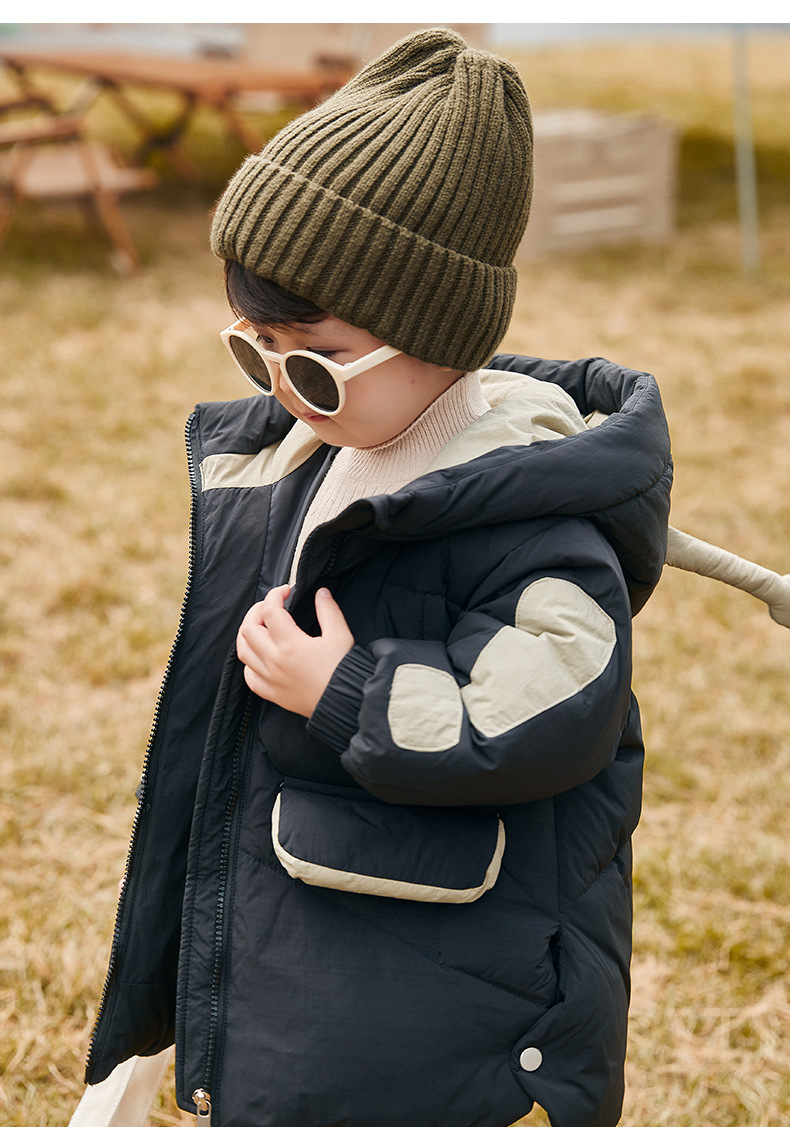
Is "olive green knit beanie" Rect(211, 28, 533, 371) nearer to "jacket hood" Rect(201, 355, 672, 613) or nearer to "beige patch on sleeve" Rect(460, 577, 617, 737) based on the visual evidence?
"jacket hood" Rect(201, 355, 672, 613)

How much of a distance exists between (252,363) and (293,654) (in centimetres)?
31

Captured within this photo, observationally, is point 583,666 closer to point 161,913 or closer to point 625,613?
point 625,613

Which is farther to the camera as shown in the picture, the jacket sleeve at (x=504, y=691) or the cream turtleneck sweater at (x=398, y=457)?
the cream turtleneck sweater at (x=398, y=457)

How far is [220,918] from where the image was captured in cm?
114

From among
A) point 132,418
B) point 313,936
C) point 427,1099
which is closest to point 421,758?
point 313,936

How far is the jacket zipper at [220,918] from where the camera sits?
1.14 metres

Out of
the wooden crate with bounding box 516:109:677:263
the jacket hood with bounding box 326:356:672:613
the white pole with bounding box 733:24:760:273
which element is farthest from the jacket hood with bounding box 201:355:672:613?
the wooden crate with bounding box 516:109:677:263

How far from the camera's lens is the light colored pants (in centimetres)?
136

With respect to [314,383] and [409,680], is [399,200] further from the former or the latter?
[409,680]

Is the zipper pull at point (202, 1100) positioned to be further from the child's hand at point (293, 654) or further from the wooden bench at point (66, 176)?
the wooden bench at point (66, 176)

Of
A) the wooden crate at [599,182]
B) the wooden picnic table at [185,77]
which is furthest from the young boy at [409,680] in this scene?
the wooden picnic table at [185,77]

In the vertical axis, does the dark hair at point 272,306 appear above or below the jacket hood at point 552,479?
above

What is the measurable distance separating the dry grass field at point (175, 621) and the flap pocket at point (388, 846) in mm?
853

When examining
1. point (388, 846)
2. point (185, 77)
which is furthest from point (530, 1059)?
point (185, 77)
